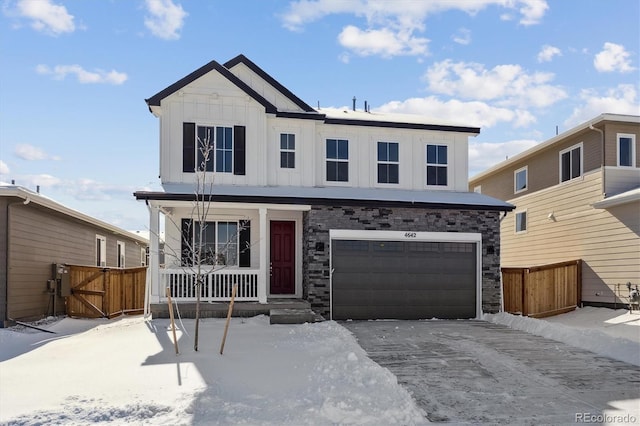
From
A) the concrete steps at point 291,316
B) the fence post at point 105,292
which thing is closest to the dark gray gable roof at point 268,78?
the concrete steps at point 291,316

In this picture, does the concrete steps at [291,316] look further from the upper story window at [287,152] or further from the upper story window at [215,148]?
the upper story window at [287,152]

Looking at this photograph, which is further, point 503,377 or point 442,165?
point 442,165

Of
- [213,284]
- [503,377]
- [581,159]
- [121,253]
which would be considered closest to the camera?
[503,377]

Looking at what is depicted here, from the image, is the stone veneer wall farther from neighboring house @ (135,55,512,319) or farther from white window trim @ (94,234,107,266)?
white window trim @ (94,234,107,266)

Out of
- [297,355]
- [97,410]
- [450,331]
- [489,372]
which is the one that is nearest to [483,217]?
[450,331]

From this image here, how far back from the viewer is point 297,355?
8602mm

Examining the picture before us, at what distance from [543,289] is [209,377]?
11.5 meters

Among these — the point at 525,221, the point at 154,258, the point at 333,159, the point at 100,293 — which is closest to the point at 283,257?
the point at 333,159

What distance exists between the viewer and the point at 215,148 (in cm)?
1386

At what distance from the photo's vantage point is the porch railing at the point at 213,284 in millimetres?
12852

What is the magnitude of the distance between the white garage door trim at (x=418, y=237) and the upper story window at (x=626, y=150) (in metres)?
5.88

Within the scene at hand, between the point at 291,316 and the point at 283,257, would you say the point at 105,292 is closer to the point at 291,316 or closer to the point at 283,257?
the point at 283,257

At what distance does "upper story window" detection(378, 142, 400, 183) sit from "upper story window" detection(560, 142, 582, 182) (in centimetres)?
669

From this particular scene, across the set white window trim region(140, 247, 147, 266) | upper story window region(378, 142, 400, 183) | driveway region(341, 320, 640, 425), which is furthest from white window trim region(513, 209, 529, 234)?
white window trim region(140, 247, 147, 266)
